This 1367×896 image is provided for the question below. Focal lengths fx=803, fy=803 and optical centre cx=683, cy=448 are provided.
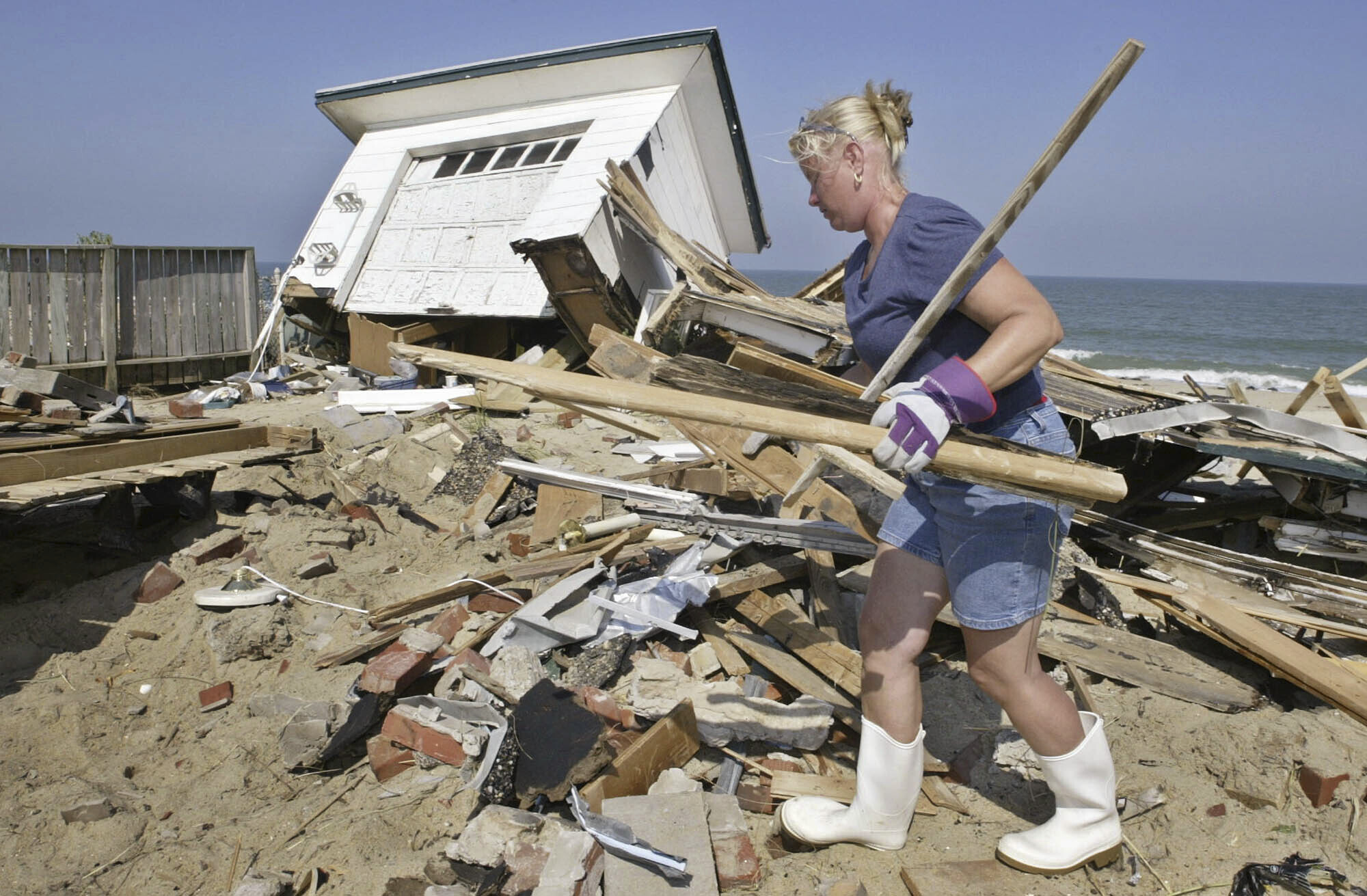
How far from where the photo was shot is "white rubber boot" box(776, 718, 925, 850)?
8.11 ft

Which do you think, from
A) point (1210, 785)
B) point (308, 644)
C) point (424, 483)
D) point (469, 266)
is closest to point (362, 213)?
point (469, 266)

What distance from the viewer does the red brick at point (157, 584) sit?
4.57 meters

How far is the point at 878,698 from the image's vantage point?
2482mm

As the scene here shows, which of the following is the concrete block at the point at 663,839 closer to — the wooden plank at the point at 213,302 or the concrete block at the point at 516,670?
the concrete block at the point at 516,670

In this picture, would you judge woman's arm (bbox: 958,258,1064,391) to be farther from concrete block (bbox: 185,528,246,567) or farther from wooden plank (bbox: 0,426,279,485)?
wooden plank (bbox: 0,426,279,485)

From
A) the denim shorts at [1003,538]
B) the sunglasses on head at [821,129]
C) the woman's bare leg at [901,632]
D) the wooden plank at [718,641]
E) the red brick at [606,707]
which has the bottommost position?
the red brick at [606,707]

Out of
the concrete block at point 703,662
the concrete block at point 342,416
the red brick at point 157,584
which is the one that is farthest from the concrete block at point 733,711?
the concrete block at point 342,416

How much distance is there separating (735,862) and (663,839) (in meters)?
0.24

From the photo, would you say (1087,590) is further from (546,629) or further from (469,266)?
(469,266)

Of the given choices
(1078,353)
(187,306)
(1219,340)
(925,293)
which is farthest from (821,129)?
(1219,340)

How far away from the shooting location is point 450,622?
397cm

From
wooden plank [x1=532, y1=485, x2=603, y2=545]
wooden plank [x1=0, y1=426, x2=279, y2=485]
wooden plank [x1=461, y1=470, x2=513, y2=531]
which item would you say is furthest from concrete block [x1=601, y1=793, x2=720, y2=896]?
wooden plank [x1=0, y1=426, x2=279, y2=485]

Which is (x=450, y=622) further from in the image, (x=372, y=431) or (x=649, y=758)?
(x=372, y=431)

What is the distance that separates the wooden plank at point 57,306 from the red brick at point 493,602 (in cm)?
832
